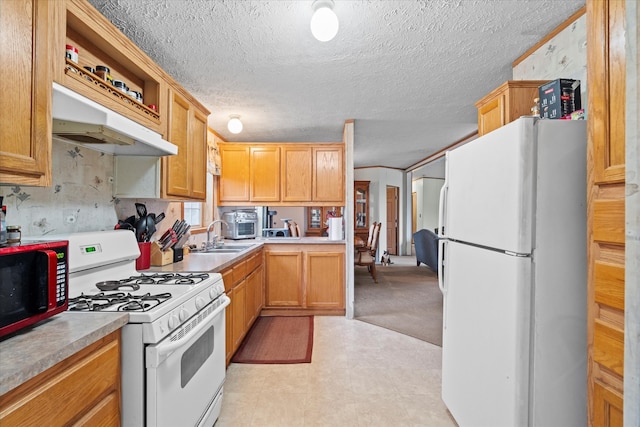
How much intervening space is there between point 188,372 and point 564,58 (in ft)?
8.92

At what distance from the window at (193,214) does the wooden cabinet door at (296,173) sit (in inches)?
41.4

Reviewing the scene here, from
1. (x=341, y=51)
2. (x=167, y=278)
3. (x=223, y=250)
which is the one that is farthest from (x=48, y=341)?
(x=223, y=250)

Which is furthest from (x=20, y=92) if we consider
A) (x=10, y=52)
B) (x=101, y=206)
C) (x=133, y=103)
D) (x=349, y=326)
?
(x=349, y=326)

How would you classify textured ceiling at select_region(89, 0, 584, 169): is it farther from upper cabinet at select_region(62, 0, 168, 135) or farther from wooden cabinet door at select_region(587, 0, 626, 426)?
wooden cabinet door at select_region(587, 0, 626, 426)

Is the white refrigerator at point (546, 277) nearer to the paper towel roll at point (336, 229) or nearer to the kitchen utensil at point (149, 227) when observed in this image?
the kitchen utensil at point (149, 227)

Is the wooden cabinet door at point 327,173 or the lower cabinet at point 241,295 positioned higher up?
the wooden cabinet door at point 327,173

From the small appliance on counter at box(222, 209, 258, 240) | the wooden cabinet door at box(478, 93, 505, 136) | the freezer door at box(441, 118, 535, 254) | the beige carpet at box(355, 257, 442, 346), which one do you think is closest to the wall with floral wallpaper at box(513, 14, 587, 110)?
the wooden cabinet door at box(478, 93, 505, 136)

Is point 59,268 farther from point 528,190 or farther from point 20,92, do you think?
point 528,190

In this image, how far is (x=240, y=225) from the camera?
400 centimetres

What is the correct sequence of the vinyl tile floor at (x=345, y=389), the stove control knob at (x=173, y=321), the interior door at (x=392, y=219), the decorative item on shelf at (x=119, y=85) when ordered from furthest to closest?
the interior door at (x=392, y=219), the vinyl tile floor at (x=345, y=389), the decorative item on shelf at (x=119, y=85), the stove control knob at (x=173, y=321)

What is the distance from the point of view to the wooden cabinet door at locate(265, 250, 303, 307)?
3754mm

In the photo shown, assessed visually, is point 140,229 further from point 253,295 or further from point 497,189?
point 497,189

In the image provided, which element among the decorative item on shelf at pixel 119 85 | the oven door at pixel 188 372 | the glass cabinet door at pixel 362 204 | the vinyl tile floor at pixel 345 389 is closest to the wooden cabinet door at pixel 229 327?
the vinyl tile floor at pixel 345 389

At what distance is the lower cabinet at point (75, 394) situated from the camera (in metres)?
0.74
